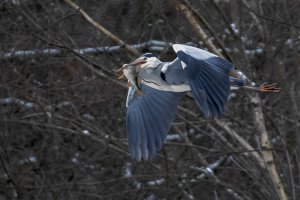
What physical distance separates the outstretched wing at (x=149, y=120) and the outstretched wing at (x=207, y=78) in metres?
0.49

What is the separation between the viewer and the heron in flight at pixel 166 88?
5.42 m

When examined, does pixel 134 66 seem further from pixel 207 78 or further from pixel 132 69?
pixel 207 78

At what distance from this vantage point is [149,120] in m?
6.11

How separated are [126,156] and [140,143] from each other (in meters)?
1.76

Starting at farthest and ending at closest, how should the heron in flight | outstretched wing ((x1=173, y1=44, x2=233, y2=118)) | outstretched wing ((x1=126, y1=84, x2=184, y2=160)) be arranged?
outstretched wing ((x1=126, y1=84, x2=184, y2=160)) → the heron in flight → outstretched wing ((x1=173, y1=44, x2=233, y2=118))

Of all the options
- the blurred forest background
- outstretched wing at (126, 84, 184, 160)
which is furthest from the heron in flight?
the blurred forest background

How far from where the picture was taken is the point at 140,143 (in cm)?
590

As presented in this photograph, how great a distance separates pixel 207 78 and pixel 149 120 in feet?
2.42

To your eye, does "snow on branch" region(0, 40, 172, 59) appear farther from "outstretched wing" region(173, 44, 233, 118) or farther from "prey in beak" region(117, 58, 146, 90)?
"outstretched wing" region(173, 44, 233, 118)

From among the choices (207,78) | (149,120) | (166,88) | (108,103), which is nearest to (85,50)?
(108,103)

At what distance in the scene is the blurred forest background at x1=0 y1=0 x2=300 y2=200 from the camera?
7168mm

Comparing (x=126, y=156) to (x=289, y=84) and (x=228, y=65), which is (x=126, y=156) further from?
(x=228, y=65)

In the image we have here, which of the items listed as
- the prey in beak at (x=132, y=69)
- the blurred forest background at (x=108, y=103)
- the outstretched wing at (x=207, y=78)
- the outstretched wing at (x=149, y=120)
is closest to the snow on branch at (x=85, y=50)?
the blurred forest background at (x=108, y=103)

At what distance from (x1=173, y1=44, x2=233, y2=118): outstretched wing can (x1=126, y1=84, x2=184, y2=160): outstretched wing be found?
492mm
